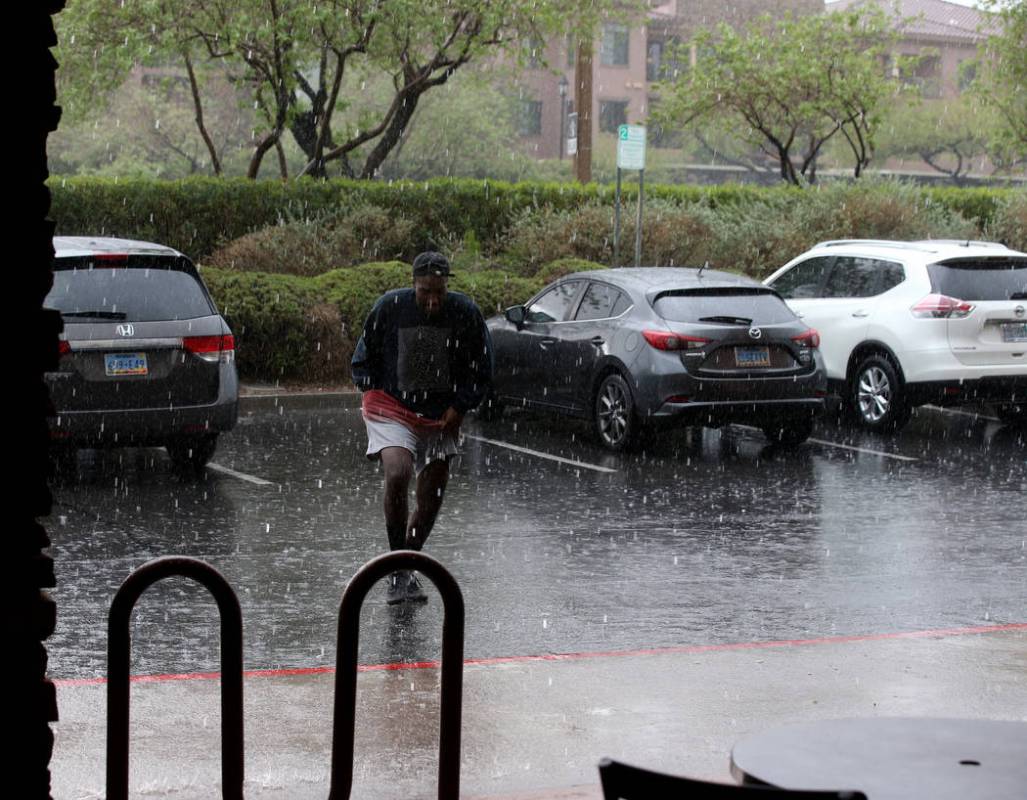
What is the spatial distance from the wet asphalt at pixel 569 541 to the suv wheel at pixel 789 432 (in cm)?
10

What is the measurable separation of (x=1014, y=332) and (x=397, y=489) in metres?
8.71

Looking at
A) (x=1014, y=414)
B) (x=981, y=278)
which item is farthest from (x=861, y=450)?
(x=1014, y=414)

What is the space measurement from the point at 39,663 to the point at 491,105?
62855 mm

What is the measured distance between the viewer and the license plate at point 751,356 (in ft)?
44.9

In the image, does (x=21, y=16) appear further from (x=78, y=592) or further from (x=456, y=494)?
(x=456, y=494)

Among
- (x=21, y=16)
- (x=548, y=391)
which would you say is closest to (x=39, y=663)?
(x=21, y=16)

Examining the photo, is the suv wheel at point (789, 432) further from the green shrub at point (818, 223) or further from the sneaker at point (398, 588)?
the green shrub at point (818, 223)

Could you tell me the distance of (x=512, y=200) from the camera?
25.4 metres

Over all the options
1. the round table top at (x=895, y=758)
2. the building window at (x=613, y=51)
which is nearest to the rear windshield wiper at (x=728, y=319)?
the round table top at (x=895, y=758)

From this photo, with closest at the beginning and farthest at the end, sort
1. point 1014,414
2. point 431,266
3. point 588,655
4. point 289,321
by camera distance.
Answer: point 588,655 < point 431,266 < point 1014,414 < point 289,321

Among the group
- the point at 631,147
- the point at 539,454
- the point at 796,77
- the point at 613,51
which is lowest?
the point at 539,454

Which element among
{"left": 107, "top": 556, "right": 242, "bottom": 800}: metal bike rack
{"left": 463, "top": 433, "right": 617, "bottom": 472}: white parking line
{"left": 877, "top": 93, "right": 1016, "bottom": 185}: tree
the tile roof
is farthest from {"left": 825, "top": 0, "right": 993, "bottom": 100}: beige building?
{"left": 107, "top": 556, "right": 242, "bottom": 800}: metal bike rack

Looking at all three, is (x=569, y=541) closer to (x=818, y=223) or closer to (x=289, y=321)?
(x=289, y=321)

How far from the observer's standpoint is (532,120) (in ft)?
260
